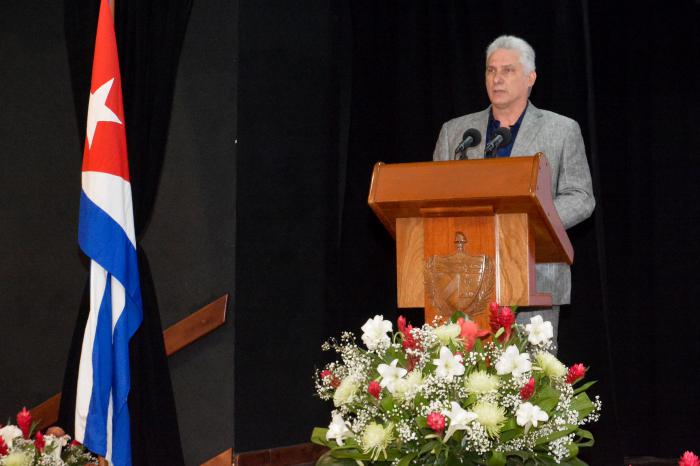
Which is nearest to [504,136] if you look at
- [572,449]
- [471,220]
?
[471,220]

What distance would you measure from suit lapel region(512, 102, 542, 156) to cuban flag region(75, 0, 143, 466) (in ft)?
5.47

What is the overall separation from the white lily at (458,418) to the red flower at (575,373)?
350 millimetres

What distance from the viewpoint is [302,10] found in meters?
4.62

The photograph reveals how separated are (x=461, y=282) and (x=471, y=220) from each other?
17 centimetres

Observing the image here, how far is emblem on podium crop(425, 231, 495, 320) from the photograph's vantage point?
7.36 ft

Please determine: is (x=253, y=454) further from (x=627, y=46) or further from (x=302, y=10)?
(x=627, y=46)

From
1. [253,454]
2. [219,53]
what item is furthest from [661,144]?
[253,454]

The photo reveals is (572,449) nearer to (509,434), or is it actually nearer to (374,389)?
(509,434)

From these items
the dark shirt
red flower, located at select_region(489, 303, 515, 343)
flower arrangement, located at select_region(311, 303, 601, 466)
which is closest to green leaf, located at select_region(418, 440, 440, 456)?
flower arrangement, located at select_region(311, 303, 601, 466)

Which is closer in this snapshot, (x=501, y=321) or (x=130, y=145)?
(x=501, y=321)

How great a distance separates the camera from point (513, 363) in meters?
1.87

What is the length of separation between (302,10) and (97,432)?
248 cm

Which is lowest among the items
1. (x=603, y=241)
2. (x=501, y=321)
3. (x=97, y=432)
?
(x=97, y=432)

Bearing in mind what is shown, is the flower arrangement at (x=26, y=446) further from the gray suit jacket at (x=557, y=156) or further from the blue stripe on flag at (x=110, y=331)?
the gray suit jacket at (x=557, y=156)
